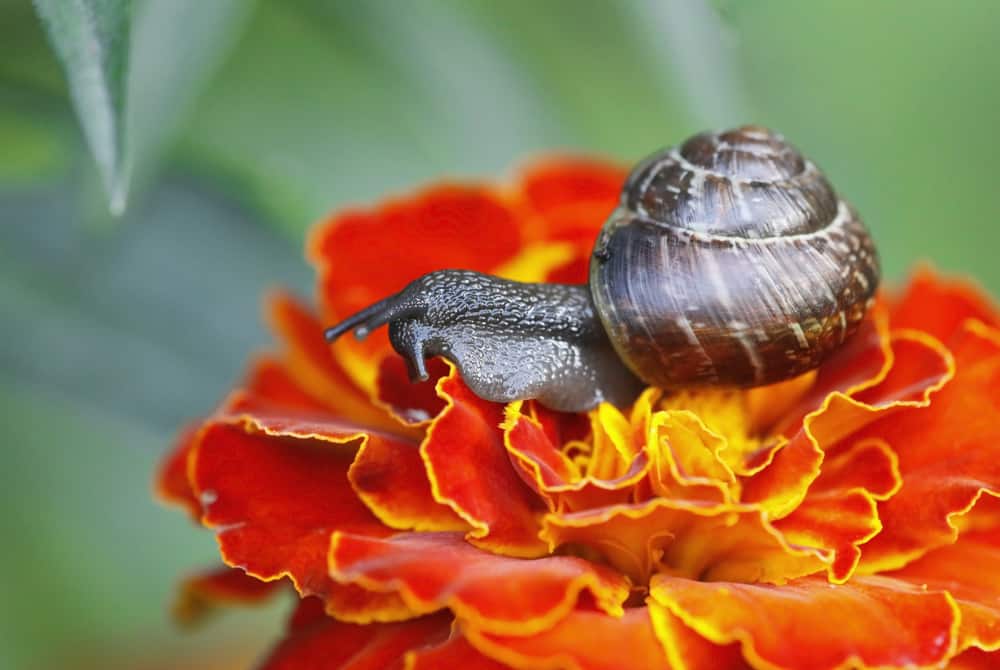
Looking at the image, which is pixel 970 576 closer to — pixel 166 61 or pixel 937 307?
pixel 937 307

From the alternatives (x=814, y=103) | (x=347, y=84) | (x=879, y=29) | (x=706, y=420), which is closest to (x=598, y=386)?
(x=706, y=420)

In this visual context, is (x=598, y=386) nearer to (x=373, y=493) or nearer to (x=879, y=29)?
(x=373, y=493)

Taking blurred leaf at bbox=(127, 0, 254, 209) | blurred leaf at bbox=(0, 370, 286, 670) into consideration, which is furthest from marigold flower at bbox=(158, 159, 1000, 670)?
blurred leaf at bbox=(0, 370, 286, 670)

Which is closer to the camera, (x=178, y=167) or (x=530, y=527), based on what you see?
(x=530, y=527)

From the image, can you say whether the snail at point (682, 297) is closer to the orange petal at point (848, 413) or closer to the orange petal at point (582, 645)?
the orange petal at point (848, 413)

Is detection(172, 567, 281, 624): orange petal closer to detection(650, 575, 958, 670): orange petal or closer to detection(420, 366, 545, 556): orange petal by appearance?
detection(420, 366, 545, 556): orange petal

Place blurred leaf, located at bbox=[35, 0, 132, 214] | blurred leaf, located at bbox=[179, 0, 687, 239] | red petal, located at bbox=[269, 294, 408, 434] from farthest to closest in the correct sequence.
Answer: blurred leaf, located at bbox=[179, 0, 687, 239]
red petal, located at bbox=[269, 294, 408, 434]
blurred leaf, located at bbox=[35, 0, 132, 214]

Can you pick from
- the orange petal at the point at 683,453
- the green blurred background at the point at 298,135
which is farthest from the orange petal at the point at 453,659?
the green blurred background at the point at 298,135
